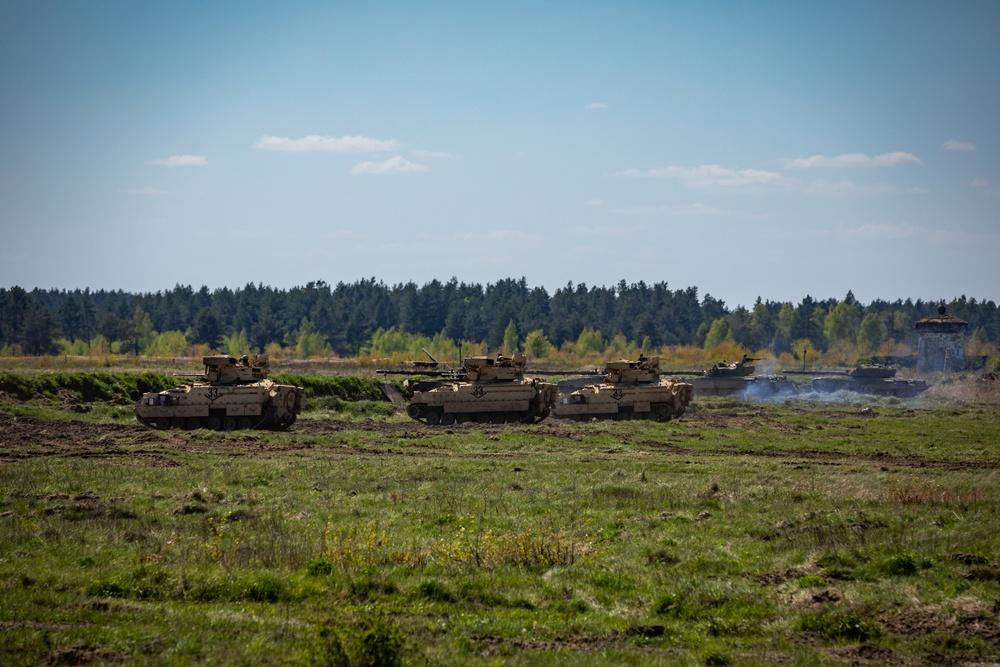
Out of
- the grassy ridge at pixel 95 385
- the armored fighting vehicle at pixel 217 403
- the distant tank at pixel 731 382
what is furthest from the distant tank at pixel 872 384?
the armored fighting vehicle at pixel 217 403

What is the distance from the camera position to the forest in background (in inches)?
4592

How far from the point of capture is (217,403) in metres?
36.2

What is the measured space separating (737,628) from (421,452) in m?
18.7

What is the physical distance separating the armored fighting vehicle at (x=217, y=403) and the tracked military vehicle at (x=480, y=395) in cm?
614

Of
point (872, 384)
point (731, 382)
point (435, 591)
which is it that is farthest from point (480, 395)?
point (872, 384)

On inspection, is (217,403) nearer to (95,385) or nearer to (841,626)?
(95,385)

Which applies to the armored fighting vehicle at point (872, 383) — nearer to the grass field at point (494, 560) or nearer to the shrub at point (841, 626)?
the grass field at point (494, 560)

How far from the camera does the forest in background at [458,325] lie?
117m

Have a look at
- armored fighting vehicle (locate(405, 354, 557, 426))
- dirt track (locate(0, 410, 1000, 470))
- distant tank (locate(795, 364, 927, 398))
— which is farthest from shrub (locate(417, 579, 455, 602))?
distant tank (locate(795, 364, 927, 398))

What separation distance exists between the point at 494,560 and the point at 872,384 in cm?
5980

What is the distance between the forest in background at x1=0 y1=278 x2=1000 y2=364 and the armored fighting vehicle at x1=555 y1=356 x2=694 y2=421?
199ft

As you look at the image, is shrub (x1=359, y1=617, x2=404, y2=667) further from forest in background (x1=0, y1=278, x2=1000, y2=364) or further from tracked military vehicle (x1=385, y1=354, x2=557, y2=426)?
forest in background (x1=0, y1=278, x2=1000, y2=364)

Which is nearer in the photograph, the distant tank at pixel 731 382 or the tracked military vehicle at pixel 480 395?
the tracked military vehicle at pixel 480 395

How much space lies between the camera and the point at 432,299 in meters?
148
